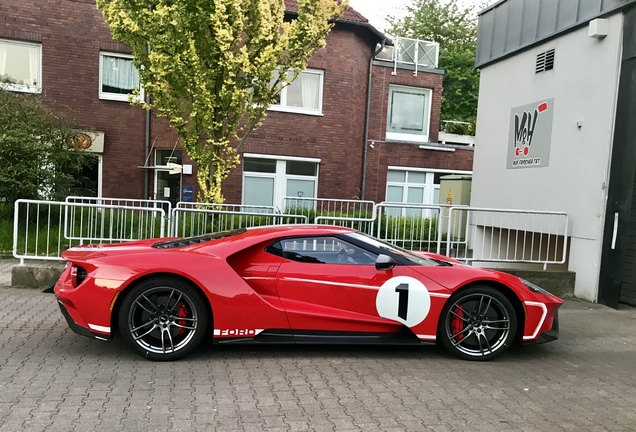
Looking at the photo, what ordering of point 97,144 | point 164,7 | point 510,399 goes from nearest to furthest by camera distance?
point 510,399 < point 164,7 < point 97,144

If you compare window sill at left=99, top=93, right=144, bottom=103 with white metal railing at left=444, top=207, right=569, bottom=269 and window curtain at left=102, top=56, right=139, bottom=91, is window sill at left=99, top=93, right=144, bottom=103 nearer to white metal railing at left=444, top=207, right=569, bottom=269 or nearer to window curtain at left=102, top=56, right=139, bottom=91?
window curtain at left=102, top=56, right=139, bottom=91

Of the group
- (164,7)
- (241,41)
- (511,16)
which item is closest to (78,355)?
(164,7)

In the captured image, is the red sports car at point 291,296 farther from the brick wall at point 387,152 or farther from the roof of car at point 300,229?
the brick wall at point 387,152

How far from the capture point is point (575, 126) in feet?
27.7

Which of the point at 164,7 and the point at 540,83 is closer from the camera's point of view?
the point at 164,7

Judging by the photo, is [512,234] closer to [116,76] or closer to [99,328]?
[99,328]

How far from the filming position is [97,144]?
47.4 ft

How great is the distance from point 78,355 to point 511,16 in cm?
969

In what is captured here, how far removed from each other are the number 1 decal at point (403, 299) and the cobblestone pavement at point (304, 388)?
473mm

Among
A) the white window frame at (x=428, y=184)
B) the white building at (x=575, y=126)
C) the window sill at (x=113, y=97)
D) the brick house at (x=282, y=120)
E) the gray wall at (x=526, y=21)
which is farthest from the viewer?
the white window frame at (x=428, y=184)

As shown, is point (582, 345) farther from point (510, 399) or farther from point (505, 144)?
point (505, 144)

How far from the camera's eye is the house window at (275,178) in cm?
1556

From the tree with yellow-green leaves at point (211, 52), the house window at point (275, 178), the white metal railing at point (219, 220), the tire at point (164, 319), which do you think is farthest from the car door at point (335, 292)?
the house window at point (275, 178)

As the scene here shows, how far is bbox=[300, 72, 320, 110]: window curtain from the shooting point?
1591 centimetres
